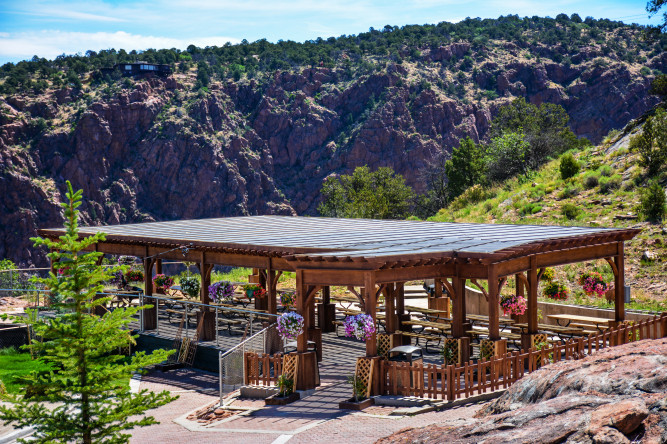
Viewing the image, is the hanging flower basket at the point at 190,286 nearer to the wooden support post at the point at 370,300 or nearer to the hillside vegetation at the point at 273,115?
the wooden support post at the point at 370,300

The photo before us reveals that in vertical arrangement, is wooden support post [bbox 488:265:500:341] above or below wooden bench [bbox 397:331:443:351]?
above

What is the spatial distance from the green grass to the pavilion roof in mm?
4141

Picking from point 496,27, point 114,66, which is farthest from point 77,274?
point 496,27

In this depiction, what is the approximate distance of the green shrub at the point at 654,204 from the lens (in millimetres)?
28750

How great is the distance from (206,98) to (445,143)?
36.7 meters

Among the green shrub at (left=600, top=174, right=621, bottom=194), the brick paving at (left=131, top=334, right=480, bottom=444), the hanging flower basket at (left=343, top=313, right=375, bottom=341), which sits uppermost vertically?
the green shrub at (left=600, top=174, right=621, bottom=194)

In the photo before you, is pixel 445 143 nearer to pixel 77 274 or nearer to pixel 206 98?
pixel 206 98

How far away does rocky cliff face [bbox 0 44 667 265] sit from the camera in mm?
98312

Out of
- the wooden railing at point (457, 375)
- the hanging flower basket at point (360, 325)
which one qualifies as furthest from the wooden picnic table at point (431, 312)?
the hanging flower basket at point (360, 325)

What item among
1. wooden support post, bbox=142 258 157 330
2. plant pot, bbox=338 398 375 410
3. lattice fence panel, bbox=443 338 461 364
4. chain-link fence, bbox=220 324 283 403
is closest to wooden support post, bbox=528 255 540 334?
lattice fence panel, bbox=443 338 461 364

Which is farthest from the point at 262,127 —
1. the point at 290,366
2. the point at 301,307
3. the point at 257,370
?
the point at 290,366

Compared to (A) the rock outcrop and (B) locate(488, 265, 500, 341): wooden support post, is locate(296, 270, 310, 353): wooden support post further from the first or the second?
(A) the rock outcrop

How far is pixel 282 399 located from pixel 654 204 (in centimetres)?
2137

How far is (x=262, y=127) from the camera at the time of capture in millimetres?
109500
